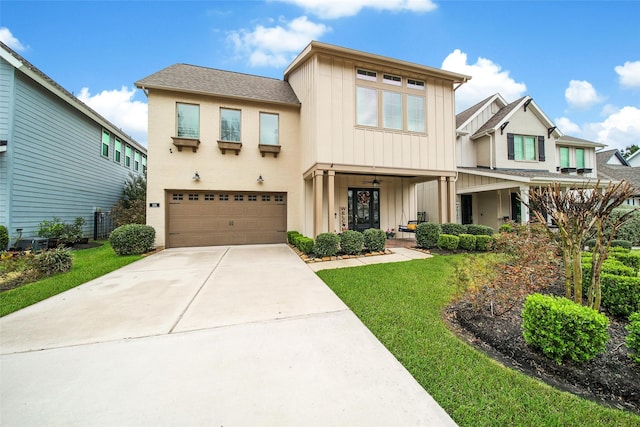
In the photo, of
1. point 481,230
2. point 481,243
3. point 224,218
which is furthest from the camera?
point 224,218

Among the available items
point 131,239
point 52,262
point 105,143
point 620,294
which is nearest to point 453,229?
point 620,294

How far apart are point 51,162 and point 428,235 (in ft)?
47.0

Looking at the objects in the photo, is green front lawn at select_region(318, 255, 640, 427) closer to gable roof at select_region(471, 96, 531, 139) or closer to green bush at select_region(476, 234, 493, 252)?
green bush at select_region(476, 234, 493, 252)

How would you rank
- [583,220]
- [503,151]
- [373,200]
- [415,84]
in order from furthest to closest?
[503,151]
[373,200]
[415,84]
[583,220]

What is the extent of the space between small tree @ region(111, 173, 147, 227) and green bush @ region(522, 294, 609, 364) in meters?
12.0

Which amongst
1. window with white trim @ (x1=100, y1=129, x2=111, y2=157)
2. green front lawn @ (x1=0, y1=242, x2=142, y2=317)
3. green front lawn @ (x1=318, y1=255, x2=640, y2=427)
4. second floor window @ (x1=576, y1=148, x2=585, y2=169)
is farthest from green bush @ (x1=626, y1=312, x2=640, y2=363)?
second floor window @ (x1=576, y1=148, x2=585, y2=169)

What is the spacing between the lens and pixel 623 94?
19094mm

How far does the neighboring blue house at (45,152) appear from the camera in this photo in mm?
7672

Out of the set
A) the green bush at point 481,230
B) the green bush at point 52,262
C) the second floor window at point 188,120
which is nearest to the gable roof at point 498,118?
the green bush at point 481,230

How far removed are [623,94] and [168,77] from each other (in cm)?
3175

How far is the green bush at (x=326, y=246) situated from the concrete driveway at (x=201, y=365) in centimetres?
304

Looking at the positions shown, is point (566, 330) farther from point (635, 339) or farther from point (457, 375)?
point (457, 375)

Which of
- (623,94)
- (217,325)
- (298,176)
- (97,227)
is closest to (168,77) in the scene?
(298,176)

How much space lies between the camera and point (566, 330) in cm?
227
